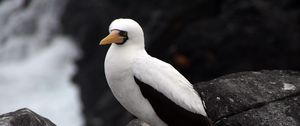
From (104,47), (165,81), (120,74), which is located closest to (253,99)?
(165,81)

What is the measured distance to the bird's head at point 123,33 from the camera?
16.9ft

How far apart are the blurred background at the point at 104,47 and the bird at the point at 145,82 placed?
6.58 metres

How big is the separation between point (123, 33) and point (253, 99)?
75.1 inches

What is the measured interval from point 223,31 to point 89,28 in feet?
13.4

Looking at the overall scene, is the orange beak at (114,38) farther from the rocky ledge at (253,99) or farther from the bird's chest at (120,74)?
the rocky ledge at (253,99)

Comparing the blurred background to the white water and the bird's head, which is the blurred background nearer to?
the white water

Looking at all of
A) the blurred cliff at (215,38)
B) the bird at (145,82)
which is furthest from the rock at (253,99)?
the blurred cliff at (215,38)

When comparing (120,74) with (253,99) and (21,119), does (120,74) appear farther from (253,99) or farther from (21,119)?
(253,99)

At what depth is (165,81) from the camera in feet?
17.1

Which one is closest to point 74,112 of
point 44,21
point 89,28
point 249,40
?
point 89,28

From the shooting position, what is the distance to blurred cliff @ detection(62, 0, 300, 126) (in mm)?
12672

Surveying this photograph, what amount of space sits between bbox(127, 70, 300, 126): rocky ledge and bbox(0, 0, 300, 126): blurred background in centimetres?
535

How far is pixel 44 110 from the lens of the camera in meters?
15.9

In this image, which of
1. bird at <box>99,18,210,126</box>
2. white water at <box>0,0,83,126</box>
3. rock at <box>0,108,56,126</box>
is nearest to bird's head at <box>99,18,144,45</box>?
bird at <box>99,18,210,126</box>
